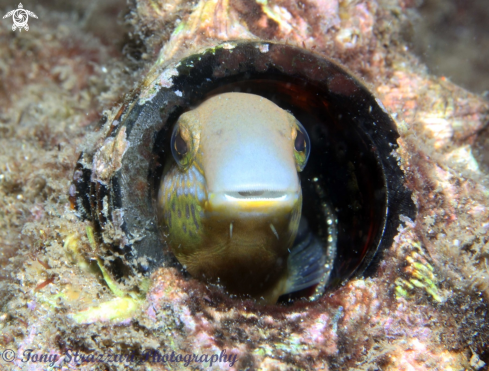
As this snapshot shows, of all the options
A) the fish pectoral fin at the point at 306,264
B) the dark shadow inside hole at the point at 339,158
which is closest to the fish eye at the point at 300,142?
the dark shadow inside hole at the point at 339,158

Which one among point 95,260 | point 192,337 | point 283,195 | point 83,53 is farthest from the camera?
point 83,53

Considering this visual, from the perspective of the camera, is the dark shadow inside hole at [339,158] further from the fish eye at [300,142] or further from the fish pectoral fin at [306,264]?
the fish eye at [300,142]

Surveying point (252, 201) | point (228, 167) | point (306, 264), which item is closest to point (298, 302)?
point (252, 201)

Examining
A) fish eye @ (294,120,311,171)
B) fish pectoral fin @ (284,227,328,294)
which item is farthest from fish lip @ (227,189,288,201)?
fish pectoral fin @ (284,227,328,294)

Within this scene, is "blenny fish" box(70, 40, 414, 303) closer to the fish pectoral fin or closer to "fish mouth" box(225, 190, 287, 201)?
"fish mouth" box(225, 190, 287, 201)

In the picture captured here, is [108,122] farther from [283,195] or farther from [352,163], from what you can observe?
[352,163]

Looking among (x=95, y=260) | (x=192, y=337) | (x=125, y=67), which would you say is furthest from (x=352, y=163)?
(x=125, y=67)

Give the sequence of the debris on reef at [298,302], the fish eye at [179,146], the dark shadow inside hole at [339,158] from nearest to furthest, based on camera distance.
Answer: the debris on reef at [298,302] < the fish eye at [179,146] < the dark shadow inside hole at [339,158]
